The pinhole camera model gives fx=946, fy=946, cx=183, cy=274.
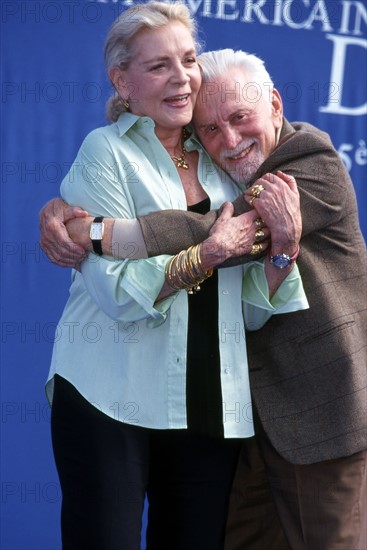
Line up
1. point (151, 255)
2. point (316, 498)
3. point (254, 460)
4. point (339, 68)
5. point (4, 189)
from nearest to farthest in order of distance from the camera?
point (151, 255)
point (316, 498)
point (254, 460)
point (4, 189)
point (339, 68)

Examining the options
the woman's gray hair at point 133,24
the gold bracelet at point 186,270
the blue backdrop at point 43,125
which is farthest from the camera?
the blue backdrop at point 43,125

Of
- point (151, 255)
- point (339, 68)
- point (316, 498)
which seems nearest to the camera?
point (151, 255)

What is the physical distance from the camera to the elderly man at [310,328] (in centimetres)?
196

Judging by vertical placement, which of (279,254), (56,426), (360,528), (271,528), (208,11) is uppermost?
(208,11)

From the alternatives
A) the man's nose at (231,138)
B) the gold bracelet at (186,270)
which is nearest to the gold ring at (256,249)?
the gold bracelet at (186,270)

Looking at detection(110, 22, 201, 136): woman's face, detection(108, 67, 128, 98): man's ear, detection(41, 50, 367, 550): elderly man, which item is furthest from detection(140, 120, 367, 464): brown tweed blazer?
detection(108, 67, 128, 98): man's ear

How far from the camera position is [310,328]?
1.97 meters

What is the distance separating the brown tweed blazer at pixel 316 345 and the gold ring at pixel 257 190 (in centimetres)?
9

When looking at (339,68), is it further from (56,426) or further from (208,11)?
(56,426)

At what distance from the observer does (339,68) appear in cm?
299

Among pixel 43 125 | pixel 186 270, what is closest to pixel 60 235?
pixel 186 270

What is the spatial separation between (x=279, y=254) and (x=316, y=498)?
1.76 ft

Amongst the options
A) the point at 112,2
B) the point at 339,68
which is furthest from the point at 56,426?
the point at 339,68

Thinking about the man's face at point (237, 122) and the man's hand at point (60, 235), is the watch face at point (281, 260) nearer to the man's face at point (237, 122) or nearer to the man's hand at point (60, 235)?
the man's face at point (237, 122)
